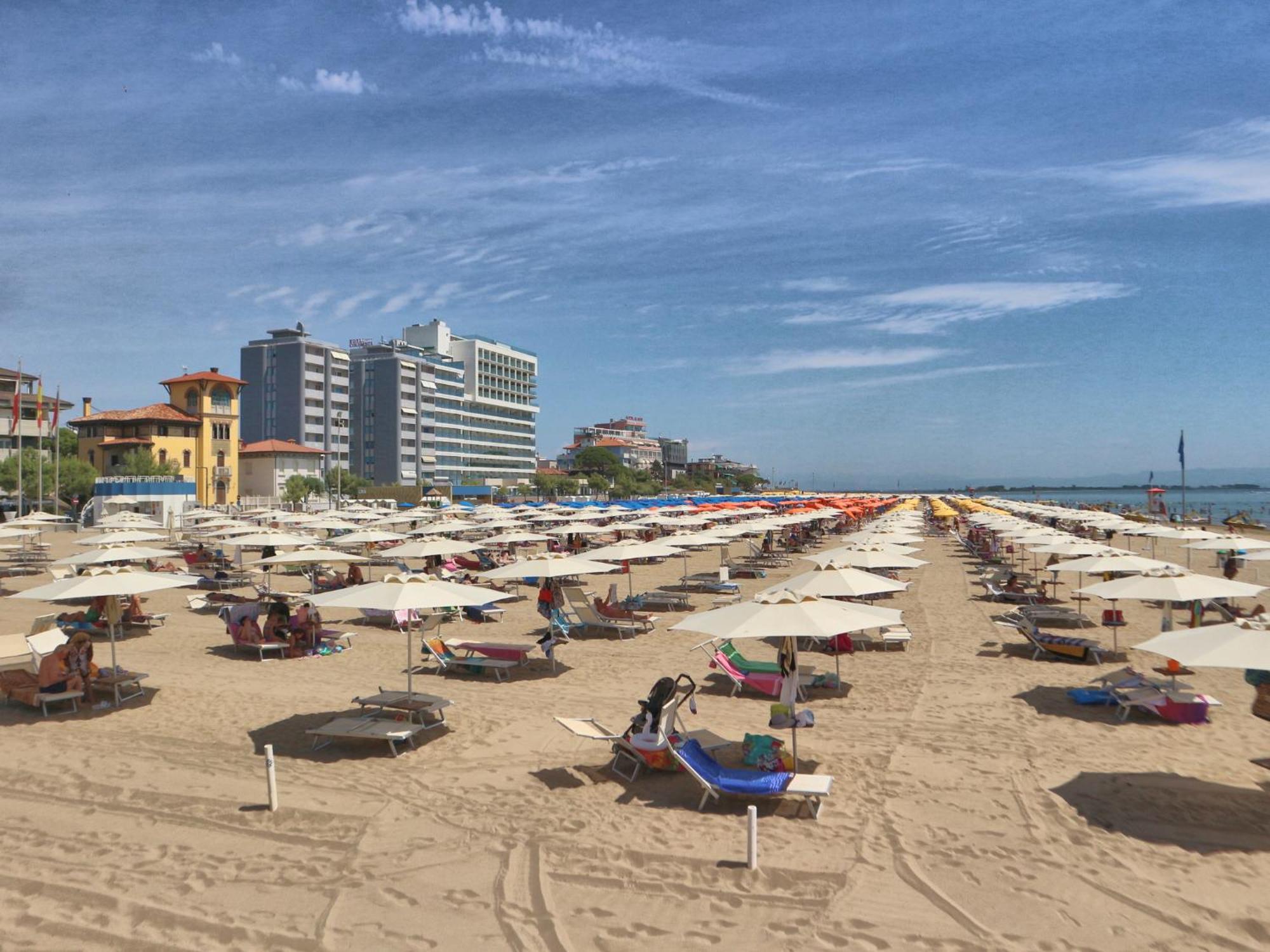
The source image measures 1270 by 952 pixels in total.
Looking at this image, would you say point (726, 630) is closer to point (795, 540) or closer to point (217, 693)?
point (217, 693)

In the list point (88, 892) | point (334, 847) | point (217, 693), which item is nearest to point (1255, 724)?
point (334, 847)

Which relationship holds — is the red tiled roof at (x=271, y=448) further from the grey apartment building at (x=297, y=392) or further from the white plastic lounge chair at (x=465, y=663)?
the white plastic lounge chair at (x=465, y=663)

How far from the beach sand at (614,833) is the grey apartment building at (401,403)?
78.9 meters

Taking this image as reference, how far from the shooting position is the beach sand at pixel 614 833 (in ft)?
16.2

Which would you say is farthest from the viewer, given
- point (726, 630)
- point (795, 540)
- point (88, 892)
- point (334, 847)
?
point (795, 540)

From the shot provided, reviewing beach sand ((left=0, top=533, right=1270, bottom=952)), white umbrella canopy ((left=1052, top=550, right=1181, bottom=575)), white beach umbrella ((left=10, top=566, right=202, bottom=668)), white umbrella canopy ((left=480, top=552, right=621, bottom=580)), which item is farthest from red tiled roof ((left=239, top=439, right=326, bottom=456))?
white umbrella canopy ((left=1052, top=550, right=1181, bottom=575))

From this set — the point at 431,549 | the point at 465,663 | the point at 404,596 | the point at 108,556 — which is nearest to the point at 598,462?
the point at 431,549

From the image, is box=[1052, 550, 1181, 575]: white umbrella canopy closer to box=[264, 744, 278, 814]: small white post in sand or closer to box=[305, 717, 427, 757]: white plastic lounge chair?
box=[305, 717, 427, 757]: white plastic lounge chair

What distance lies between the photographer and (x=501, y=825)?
638 cm

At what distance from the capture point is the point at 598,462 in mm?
132125

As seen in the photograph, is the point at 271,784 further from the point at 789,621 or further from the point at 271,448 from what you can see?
the point at 271,448

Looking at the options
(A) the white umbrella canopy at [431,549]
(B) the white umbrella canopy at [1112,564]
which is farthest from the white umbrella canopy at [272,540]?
(B) the white umbrella canopy at [1112,564]

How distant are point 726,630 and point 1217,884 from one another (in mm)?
3842

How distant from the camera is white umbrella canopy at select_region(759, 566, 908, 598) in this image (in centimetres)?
1079
